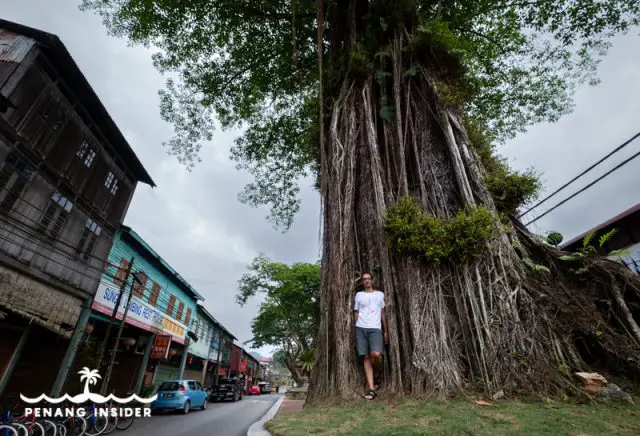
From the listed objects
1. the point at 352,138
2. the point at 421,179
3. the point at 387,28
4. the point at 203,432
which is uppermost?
the point at 387,28

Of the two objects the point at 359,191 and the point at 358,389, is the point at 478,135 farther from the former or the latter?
the point at 358,389

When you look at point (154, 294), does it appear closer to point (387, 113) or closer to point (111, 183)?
point (111, 183)

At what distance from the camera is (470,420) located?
209 cm

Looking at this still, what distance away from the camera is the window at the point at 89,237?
373 inches

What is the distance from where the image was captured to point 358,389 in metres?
3.32

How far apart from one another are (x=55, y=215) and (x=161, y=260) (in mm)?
5537

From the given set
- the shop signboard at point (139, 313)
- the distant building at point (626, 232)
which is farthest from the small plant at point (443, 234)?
the shop signboard at point (139, 313)

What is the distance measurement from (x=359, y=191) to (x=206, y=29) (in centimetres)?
674

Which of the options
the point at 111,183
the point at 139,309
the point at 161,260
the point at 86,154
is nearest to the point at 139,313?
the point at 139,309

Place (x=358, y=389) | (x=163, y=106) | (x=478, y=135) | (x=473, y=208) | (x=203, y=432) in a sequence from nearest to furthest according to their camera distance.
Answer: (x=358, y=389), (x=473, y=208), (x=478, y=135), (x=203, y=432), (x=163, y=106)

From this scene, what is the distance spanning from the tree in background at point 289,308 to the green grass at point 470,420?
1874 centimetres

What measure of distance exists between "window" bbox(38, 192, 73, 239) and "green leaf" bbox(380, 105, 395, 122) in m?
9.00

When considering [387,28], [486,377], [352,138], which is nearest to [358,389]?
[486,377]

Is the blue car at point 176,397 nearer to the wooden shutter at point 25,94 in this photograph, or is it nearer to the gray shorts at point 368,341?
the wooden shutter at point 25,94
